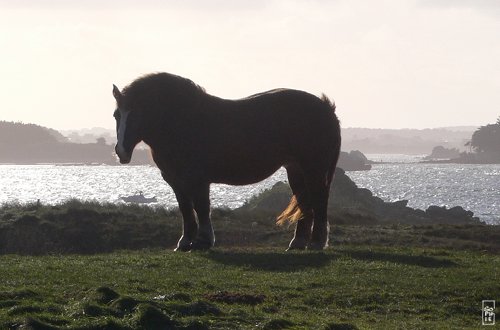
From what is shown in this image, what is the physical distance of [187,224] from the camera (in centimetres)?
2130

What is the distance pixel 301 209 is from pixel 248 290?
7.06 meters

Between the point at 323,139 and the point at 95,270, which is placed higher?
the point at 323,139

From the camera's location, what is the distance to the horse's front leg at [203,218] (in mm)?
20641

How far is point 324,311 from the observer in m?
14.1

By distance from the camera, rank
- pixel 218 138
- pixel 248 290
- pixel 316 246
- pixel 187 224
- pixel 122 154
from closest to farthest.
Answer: pixel 248 290
pixel 122 154
pixel 218 138
pixel 187 224
pixel 316 246

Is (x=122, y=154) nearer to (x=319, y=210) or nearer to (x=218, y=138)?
(x=218, y=138)

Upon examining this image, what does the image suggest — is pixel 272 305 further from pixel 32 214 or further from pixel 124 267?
pixel 32 214

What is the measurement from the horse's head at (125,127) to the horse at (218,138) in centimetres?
2

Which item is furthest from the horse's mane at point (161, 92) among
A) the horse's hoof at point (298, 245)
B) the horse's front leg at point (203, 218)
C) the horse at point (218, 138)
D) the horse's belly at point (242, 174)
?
the horse's hoof at point (298, 245)

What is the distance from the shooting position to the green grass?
1244 cm

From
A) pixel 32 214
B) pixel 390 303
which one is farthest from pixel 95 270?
pixel 32 214

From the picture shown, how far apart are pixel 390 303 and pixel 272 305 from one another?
2004mm

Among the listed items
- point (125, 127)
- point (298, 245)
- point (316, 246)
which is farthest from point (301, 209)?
point (125, 127)

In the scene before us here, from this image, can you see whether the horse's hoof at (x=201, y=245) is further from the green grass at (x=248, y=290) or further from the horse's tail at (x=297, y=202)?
the horse's tail at (x=297, y=202)
